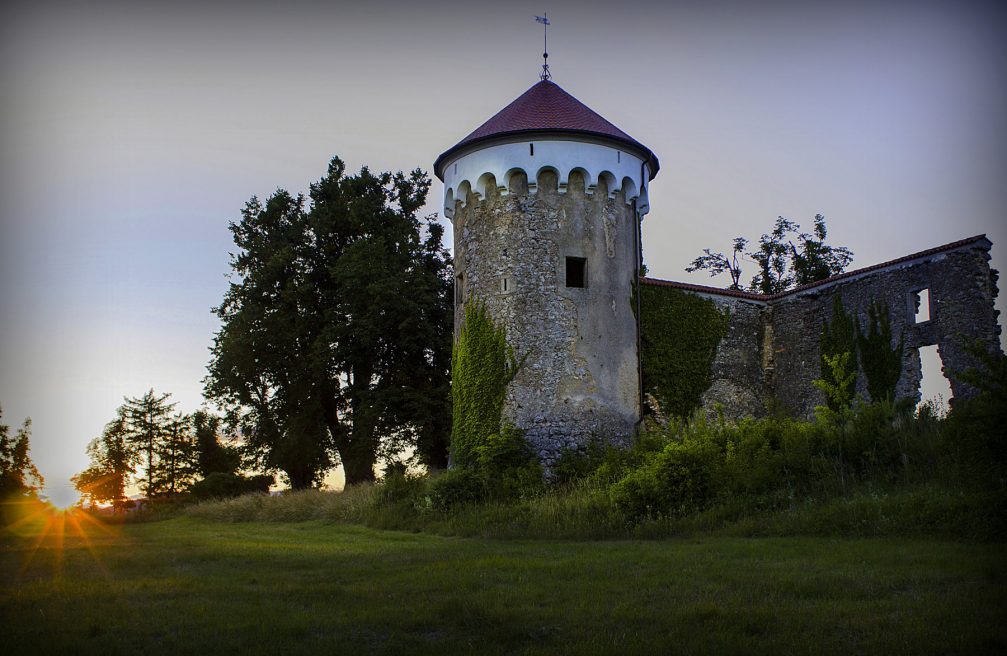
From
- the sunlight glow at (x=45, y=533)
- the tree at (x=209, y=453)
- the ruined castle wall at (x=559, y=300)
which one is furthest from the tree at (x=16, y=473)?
the tree at (x=209, y=453)

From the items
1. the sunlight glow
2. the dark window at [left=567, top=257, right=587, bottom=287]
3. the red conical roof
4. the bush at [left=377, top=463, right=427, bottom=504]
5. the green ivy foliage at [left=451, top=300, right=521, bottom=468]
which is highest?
the red conical roof

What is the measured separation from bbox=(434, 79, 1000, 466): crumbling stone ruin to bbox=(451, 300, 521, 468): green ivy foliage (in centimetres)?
28

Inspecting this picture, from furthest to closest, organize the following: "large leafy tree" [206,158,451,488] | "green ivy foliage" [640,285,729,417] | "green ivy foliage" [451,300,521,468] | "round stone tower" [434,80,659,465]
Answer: "large leafy tree" [206,158,451,488], "green ivy foliage" [640,285,729,417], "green ivy foliage" [451,300,521,468], "round stone tower" [434,80,659,465]

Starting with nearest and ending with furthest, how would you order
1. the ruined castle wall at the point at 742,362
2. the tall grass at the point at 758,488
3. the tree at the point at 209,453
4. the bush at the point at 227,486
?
1. the tall grass at the point at 758,488
2. the ruined castle wall at the point at 742,362
3. the bush at the point at 227,486
4. the tree at the point at 209,453

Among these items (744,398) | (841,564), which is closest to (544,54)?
(744,398)

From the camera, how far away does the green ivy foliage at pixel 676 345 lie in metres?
21.3

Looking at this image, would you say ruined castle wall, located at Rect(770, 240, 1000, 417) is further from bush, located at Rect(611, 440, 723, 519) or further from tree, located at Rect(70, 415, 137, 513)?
tree, located at Rect(70, 415, 137, 513)

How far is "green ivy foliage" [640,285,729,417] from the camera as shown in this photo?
2127 centimetres

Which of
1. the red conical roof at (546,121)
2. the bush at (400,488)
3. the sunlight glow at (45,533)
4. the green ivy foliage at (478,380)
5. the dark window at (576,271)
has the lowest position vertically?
the sunlight glow at (45,533)

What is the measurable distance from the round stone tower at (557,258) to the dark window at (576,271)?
0.03 meters

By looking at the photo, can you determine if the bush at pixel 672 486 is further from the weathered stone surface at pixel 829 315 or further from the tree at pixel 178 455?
the tree at pixel 178 455

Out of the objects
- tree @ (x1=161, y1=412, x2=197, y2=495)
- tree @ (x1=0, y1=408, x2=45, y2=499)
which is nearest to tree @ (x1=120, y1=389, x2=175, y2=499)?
tree @ (x1=161, y1=412, x2=197, y2=495)

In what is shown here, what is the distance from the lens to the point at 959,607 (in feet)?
22.9

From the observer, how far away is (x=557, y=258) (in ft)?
66.5
